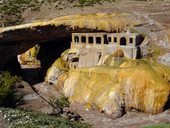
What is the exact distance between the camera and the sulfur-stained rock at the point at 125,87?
59.5m

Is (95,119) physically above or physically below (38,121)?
below

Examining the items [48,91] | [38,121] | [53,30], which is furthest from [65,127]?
[53,30]

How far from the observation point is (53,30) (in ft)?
246

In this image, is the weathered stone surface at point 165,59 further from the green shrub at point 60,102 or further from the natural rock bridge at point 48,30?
the green shrub at point 60,102

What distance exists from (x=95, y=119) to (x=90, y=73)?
387 inches

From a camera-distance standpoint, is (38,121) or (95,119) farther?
(95,119)

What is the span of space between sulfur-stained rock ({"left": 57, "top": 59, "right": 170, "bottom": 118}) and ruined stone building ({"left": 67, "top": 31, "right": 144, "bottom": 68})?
462 cm

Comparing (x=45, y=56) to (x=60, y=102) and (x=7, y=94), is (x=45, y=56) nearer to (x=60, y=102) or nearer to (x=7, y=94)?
(x=60, y=102)

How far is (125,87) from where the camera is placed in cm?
6081

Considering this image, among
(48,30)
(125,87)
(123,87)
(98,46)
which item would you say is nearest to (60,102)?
(123,87)

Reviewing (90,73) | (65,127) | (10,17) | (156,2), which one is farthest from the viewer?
(156,2)

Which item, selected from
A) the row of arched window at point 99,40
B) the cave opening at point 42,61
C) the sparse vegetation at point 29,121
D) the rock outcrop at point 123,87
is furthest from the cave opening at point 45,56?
the sparse vegetation at point 29,121

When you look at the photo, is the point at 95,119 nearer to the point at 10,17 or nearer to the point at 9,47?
the point at 9,47

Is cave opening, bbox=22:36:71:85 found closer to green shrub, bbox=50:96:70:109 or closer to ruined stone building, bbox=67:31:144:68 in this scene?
ruined stone building, bbox=67:31:144:68
